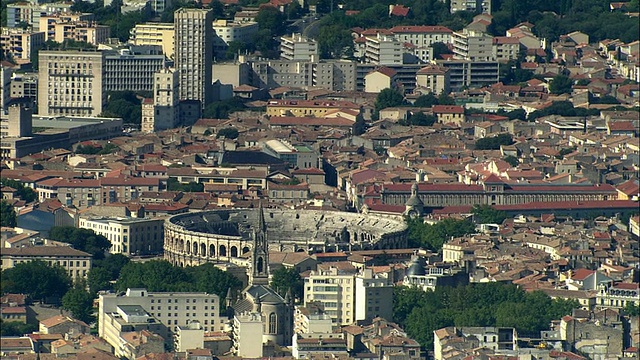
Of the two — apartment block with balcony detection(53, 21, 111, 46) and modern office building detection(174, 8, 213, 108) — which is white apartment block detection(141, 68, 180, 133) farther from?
apartment block with balcony detection(53, 21, 111, 46)

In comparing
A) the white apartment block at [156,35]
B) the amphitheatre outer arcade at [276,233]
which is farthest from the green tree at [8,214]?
the white apartment block at [156,35]

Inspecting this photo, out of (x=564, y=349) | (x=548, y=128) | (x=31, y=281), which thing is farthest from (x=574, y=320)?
(x=548, y=128)

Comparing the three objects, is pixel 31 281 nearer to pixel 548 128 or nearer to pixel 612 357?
pixel 612 357

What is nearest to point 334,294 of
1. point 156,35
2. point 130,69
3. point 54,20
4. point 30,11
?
point 130,69

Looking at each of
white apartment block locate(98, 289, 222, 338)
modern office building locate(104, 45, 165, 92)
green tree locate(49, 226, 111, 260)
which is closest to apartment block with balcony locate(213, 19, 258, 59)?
modern office building locate(104, 45, 165, 92)

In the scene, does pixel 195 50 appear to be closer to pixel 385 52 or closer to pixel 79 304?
pixel 385 52

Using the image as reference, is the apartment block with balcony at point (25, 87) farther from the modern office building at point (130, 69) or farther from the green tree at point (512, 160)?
the green tree at point (512, 160)
